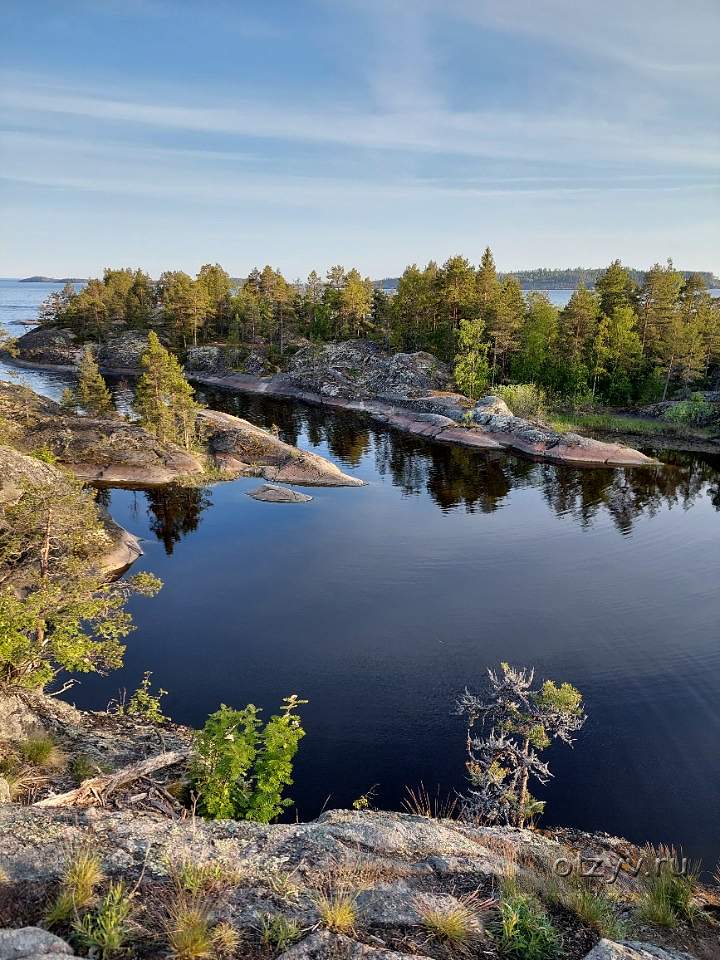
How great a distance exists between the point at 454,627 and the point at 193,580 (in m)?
16.0

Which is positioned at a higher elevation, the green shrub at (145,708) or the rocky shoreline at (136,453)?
the rocky shoreline at (136,453)

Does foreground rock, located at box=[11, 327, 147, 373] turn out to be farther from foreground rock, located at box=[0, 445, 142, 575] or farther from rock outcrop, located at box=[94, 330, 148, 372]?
foreground rock, located at box=[0, 445, 142, 575]

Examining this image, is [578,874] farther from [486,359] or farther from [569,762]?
[486,359]

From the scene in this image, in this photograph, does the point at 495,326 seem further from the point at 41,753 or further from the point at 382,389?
the point at 41,753

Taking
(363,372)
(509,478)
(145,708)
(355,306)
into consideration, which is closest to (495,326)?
(363,372)

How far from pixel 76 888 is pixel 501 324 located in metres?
89.0

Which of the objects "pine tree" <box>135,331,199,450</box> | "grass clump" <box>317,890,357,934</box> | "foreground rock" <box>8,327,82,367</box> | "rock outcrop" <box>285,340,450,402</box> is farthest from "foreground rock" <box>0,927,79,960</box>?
"foreground rock" <box>8,327,82,367</box>

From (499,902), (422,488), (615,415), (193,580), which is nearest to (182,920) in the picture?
(499,902)

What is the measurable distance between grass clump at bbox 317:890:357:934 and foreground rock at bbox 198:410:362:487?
4782 cm

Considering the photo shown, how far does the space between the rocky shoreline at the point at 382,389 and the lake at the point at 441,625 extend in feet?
37.9

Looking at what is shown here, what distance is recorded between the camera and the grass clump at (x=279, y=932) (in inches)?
324

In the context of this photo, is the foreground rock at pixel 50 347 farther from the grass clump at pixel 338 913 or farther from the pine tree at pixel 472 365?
the grass clump at pixel 338 913

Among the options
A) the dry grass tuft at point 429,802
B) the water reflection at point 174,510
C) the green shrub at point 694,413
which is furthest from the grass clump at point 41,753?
the green shrub at point 694,413

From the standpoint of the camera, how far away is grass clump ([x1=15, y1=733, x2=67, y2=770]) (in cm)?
1577
